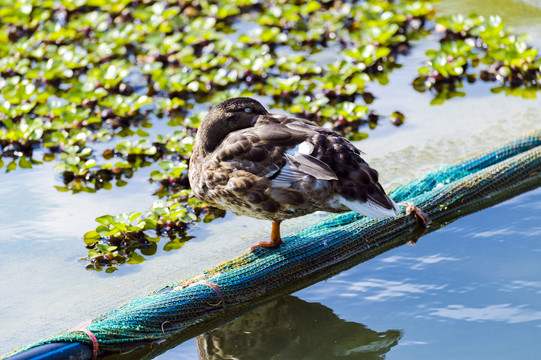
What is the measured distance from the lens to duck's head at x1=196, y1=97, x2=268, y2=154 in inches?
167

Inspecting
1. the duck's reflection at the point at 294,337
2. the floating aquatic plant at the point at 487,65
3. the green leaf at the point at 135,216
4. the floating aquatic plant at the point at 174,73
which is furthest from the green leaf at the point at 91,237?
the floating aquatic plant at the point at 487,65

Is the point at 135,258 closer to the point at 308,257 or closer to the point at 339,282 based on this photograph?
the point at 308,257

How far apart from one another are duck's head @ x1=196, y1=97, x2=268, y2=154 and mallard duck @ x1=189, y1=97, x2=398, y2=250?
165 millimetres

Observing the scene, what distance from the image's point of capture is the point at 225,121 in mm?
4250

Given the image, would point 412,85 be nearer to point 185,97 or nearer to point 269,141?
point 185,97

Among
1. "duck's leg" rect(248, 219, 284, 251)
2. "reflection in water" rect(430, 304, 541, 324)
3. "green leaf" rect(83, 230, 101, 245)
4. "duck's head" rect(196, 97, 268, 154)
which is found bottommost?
"reflection in water" rect(430, 304, 541, 324)

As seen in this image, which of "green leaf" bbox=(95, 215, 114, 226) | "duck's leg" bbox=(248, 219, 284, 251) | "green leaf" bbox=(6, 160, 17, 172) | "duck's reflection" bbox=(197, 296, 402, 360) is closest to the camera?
"duck's reflection" bbox=(197, 296, 402, 360)

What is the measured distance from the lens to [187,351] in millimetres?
3594

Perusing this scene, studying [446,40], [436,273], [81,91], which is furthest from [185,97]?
[436,273]

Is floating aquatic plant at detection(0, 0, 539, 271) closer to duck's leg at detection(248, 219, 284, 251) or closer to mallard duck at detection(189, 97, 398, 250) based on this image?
duck's leg at detection(248, 219, 284, 251)

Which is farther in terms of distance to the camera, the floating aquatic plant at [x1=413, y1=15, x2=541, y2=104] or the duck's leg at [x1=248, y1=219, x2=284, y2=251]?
the floating aquatic plant at [x1=413, y1=15, x2=541, y2=104]

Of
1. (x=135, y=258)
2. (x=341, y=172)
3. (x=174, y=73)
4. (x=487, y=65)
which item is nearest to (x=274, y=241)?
(x=341, y=172)

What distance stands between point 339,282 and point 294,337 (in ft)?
1.79

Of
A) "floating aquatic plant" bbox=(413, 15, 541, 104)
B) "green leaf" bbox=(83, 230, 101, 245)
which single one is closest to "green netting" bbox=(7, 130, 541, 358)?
"green leaf" bbox=(83, 230, 101, 245)
